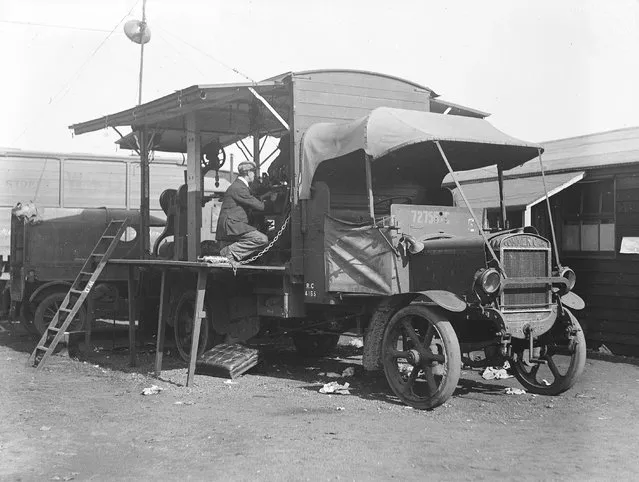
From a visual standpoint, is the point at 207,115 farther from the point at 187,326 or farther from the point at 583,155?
the point at 583,155

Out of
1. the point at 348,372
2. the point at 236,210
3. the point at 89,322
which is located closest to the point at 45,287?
the point at 89,322

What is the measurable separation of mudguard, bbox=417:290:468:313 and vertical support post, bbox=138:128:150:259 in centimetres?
607

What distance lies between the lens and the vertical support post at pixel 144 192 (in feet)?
39.0

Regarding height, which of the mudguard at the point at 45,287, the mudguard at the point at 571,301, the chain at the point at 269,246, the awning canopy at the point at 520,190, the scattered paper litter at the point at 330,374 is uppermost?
the awning canopy at the point at 520,190

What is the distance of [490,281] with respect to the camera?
7.15 m

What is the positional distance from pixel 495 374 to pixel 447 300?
2437 mm

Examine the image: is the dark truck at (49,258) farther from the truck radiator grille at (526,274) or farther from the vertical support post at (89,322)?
the truck radiator grille at (526,274)

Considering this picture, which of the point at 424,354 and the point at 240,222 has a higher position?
Answer: the point at 240,222

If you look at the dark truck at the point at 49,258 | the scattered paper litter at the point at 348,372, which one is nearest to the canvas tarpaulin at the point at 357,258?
the scattered paper litter at the point at 348,372

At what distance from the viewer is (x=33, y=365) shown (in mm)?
10711

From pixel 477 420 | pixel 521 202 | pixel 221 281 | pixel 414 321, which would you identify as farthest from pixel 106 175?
pixel 477 420

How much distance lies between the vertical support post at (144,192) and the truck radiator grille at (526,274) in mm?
6584

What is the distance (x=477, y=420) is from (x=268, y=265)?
374cm

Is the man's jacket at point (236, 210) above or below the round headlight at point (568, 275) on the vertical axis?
above
